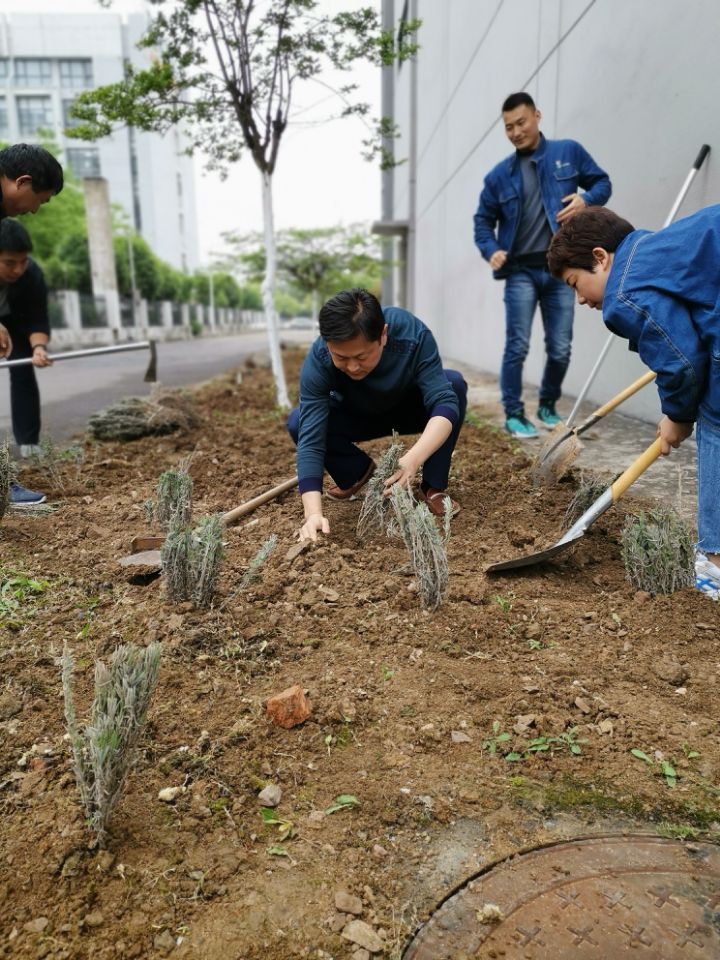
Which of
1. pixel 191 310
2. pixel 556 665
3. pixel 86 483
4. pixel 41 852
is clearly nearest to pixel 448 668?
pixel 556 665

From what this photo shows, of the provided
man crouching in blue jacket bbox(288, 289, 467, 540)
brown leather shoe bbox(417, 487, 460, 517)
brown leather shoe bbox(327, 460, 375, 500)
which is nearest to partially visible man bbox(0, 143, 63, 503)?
man crouching in blue jacket bbox(288, 289, 467, 540)

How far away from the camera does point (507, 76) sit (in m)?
8.91

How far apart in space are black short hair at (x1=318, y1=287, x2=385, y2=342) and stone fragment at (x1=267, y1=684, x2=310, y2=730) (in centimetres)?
132

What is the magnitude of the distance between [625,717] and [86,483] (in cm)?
334

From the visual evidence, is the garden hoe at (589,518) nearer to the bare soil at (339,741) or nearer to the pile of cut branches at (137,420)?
the bare soil at (339,741)

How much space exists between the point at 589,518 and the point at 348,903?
1.64 meters

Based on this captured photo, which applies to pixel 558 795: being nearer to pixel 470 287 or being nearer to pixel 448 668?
pixel 448 668

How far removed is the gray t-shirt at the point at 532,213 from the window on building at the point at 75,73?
7854cm

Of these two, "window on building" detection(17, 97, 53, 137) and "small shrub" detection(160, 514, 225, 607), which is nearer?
"small shrub" detection(160, 514, 225, 607)

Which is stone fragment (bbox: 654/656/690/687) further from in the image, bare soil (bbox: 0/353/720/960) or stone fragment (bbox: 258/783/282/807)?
stone fragment (bbox: 258/783/282/807)

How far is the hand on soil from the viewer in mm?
2709

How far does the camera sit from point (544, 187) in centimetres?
444

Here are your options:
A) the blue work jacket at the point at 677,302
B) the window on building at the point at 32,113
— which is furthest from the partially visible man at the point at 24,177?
the window on building at the point at 32,113

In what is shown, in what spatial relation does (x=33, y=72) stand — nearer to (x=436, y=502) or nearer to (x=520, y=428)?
(x=520, y=428)
